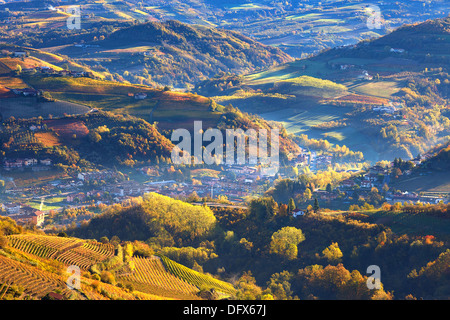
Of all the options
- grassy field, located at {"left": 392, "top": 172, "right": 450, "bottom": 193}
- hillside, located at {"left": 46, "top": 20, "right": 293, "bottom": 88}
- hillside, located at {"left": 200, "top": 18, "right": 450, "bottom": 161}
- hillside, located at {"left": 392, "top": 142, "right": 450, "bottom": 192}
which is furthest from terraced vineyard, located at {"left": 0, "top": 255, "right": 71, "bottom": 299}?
hillside, located at {"left": 46, "top": 20, "right": 293, "bottom": 88}

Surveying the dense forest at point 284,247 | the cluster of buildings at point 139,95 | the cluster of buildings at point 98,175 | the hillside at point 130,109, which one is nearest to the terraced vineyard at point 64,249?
the dense forest at point 284,247

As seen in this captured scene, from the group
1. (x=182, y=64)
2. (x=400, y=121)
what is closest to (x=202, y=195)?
(x=400, y=121)

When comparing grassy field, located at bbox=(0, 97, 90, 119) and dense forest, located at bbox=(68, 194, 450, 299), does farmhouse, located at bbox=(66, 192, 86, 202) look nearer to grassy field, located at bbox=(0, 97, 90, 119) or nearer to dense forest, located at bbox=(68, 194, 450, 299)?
dense forest, located at bbox=(68, 194, 450, 299)

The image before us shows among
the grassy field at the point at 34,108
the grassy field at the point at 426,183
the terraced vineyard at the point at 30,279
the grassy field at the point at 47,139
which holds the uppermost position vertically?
the grassy field at the point at 34,108

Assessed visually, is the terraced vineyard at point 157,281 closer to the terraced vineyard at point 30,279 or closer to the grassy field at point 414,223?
the terraced vineyard at point 30,279

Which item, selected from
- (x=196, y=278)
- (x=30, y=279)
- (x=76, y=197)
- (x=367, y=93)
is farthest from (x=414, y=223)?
(x=367, y=93)

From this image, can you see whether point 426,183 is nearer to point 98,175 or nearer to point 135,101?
point 98,175

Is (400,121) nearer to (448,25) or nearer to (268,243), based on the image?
(448,25)
